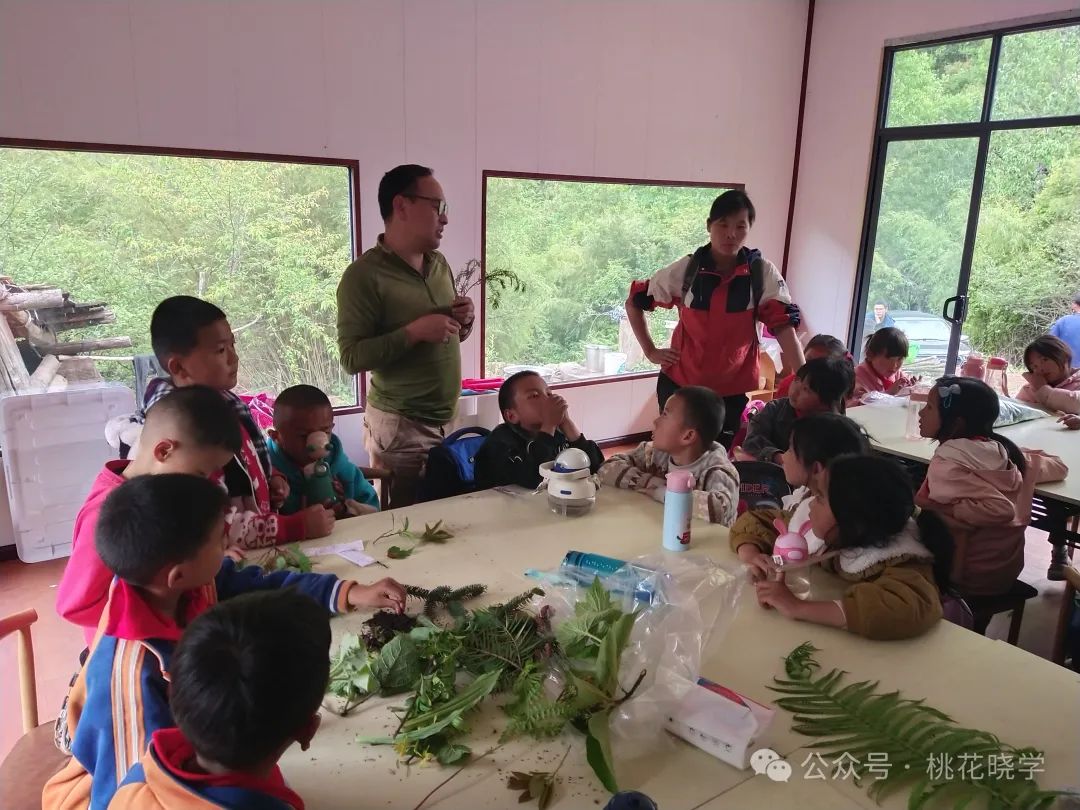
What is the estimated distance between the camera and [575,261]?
5.20m

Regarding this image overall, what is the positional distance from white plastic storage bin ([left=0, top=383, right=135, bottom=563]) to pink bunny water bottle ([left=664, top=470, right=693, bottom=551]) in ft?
9.28

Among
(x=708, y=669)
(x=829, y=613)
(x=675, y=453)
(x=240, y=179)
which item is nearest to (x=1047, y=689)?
(x=829, y=613)

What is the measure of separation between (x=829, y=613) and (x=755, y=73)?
5399 millimetres

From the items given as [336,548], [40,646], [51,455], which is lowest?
[40,646]

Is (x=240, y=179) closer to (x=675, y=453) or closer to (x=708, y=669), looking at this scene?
(x=675, y=453)

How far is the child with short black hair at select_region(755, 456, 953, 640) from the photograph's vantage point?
143cm

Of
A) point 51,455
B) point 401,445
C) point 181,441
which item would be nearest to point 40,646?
point 51,455

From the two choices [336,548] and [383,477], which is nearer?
[336,548]

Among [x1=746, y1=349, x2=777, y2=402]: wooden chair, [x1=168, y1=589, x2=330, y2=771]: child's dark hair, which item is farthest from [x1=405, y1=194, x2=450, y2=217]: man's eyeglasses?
[x1=746, y1=349, x2=777, y2=402]: wooden chair

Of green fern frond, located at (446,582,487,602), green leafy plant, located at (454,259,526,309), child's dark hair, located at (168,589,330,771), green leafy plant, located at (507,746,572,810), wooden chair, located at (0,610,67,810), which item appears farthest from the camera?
green leafy plant, located at (454,259,526,309)

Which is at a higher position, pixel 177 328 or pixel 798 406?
pixel 177 328

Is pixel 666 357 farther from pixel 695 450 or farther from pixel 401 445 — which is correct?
pixel 401 445

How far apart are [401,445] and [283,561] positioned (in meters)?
1.00

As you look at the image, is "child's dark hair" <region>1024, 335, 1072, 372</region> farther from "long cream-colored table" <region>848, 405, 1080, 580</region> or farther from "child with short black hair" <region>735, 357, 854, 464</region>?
"child with short black hair" <region>735, 357, 854, 464</region>
